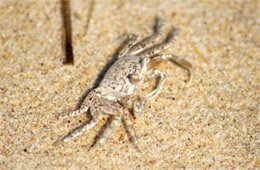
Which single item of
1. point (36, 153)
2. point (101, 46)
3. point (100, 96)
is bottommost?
point (36, 153)

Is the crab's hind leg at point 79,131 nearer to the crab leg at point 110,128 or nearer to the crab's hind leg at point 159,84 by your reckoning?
the crab leg at point 110,128

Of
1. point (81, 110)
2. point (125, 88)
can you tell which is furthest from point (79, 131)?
point (125, 88)

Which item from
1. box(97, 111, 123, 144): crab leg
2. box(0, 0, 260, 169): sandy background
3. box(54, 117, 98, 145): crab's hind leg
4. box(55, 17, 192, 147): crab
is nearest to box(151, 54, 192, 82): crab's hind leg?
box(55, 17, 192, 147): crab

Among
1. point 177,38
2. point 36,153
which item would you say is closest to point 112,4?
point 177,38

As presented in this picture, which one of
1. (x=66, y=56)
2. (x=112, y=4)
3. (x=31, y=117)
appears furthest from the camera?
(x=112, y=4)

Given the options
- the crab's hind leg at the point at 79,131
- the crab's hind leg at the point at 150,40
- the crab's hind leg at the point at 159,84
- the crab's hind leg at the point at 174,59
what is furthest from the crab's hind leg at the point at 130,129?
the crab's hind leg at the point at 150,40

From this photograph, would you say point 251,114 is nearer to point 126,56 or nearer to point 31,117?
point 126,56

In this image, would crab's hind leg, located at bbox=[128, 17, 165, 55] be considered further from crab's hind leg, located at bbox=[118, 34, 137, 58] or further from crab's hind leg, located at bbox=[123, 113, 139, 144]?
crab's hind leg, located at bbox=[123, 113, 139, 144]
